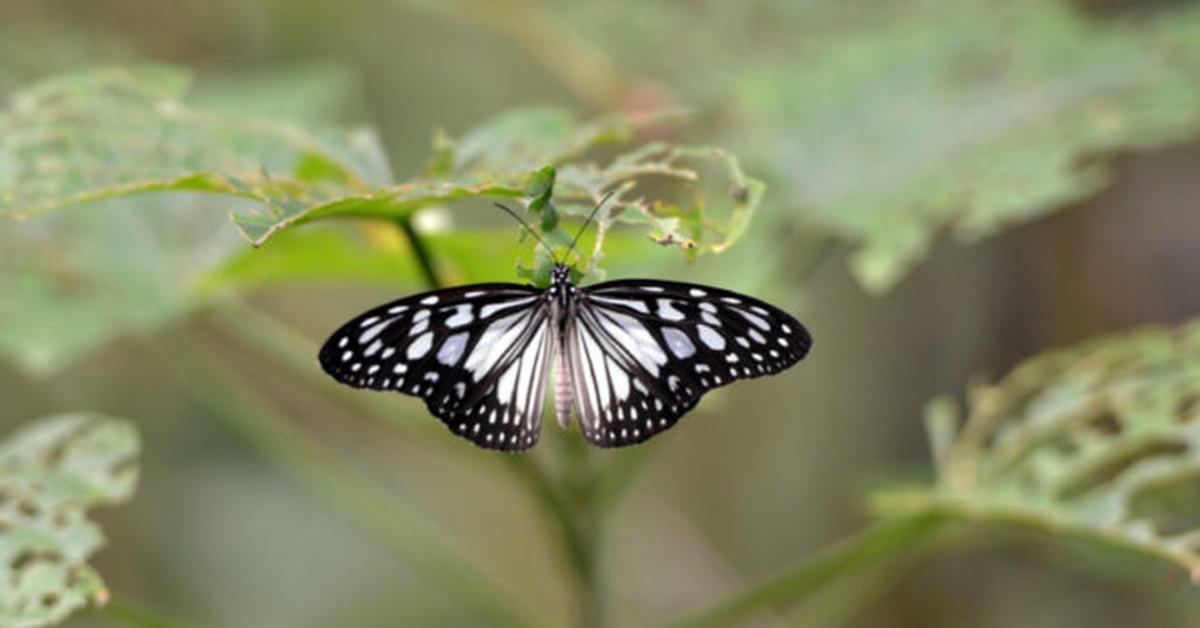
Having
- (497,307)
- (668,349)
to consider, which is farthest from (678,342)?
(497,307)

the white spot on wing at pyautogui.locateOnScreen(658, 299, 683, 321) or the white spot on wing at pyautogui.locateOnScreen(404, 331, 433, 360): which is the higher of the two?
the white spot on wing at pyautogui.locateOnScreen(658, 299, 683, 321)

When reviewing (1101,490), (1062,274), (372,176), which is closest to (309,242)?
(372,176)

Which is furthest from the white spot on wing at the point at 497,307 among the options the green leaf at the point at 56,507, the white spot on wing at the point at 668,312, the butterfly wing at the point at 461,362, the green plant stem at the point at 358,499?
the green plant stem at the point at 358,499

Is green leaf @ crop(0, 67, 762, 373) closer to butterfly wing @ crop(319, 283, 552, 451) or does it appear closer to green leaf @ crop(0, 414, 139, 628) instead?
butterfly wing @ crop(319, 283, 552, 451)

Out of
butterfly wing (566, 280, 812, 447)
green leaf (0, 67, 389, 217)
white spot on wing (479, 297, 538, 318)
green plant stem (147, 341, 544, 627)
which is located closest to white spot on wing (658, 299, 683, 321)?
butterfly wing (566, 280, 812, 447)

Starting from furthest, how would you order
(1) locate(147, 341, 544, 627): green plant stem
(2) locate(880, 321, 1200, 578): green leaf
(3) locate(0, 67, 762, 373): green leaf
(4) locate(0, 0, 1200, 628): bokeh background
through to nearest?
(4) locate(0, 0, 1200, 628): bokeh background → (1) locate(147, 341, 544, 627): green plant stem → (2) locate(880, 321, 1200, 578): green leaf → (3) locate(0, 67, 762, 373): green leaf

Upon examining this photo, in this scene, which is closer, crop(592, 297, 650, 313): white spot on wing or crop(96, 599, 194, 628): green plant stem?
crop(592, 297, 650, 313): white spot on wing

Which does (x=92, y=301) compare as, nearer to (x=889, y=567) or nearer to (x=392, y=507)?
(x=392, y=507)
